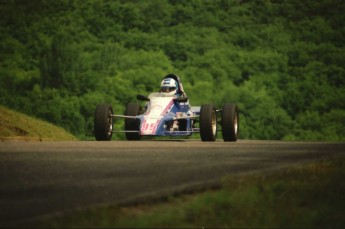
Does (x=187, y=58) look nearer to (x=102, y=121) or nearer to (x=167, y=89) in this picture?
(x=167, y=89)

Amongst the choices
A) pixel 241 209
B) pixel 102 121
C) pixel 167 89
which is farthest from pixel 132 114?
pixel 241 209

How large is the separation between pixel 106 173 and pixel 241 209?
3152mm

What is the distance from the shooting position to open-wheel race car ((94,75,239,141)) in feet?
70.0

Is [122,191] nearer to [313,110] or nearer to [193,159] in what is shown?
[193,159]

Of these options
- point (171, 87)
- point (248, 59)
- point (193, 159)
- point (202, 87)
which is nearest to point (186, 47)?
point (248, 59)

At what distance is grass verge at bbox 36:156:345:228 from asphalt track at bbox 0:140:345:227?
0.33 m

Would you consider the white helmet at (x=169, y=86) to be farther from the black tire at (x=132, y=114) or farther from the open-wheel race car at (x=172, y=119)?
the black tire at (x=132, y=114)

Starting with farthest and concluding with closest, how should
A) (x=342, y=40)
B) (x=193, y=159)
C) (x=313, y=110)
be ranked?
(x=342, y=40), (x=313, y=110), (x=193, y=159)

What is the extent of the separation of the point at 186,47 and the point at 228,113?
376 feet

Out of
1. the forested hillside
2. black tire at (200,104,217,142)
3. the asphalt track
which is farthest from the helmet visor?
the forested hillside

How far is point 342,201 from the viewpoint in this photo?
829cm

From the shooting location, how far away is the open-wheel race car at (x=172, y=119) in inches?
840

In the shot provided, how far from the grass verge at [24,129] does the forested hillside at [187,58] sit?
69258 millimetres

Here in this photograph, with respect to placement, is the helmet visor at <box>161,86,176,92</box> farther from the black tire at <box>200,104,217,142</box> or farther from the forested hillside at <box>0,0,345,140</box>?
the forested hillside at <box>0,0,345,140</box>
